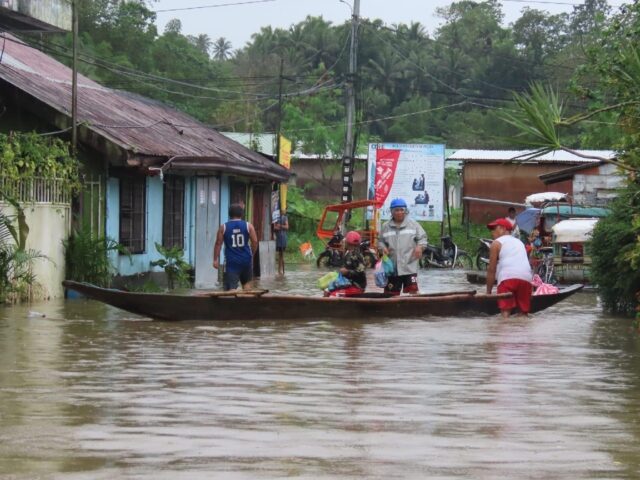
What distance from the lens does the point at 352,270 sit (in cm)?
1744

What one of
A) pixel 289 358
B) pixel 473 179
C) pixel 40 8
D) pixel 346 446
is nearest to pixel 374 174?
pixel 473 179

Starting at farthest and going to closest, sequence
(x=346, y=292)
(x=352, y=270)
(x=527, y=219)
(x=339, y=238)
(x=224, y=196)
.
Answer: (x=339, y=238)
(x=527, y=219)
(x=224, y=196)
(x=346, y=292)
(x=352, y=270)

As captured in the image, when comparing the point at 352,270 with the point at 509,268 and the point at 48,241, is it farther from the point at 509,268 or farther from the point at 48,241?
the point at 48,241

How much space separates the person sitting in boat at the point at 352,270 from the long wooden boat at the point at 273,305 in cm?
33

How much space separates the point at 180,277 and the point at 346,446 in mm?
16659

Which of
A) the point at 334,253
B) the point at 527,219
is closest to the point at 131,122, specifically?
the point at 527,219

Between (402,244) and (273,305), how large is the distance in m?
2.40

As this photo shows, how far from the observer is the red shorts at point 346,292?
17.5 meters

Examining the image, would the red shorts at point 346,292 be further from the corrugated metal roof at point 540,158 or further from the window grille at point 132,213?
the corrugated metal roof at point 540,158

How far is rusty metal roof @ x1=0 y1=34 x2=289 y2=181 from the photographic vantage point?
21.0m

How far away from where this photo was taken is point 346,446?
25.4 ft

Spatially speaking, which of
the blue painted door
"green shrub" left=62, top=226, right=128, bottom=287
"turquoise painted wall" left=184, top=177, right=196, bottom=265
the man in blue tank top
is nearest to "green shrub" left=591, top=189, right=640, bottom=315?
the man in blue tank top

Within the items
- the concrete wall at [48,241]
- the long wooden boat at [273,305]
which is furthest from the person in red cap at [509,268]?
the concrete wall at [48,241]

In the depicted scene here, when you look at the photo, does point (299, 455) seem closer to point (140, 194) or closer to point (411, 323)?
point (411, 323)
